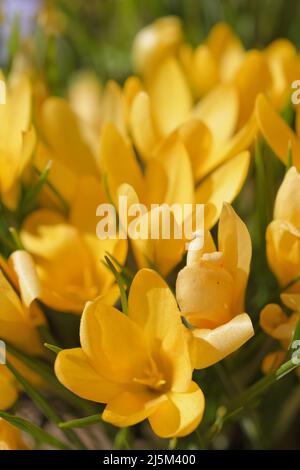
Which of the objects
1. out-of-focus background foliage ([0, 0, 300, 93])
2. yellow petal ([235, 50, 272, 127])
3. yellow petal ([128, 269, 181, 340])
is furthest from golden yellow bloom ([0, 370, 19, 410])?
out-of-focus background foliage ([0, 0, 300, 93])

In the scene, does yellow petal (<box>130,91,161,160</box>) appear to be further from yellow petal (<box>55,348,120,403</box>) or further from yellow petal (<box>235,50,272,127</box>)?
yellow petal (<box>55,348,120,403</box>)

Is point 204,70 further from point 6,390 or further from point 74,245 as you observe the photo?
point 6,390

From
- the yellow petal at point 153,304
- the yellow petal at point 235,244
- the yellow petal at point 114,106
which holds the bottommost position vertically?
the yellow petal at point 153,304

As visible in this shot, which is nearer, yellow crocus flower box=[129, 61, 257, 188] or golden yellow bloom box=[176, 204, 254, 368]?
golden yellow bloom box=[176, 204, 254, 368]

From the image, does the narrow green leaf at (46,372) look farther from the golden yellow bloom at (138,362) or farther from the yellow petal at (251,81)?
the yellow petal at (251,81)

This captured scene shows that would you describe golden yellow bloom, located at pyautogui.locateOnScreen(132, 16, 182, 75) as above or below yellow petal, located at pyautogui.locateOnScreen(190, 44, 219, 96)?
above

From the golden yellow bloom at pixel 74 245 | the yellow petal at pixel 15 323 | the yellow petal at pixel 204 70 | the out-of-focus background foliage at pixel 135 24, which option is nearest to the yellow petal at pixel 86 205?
the golden yellow bloom at pixel 74 245

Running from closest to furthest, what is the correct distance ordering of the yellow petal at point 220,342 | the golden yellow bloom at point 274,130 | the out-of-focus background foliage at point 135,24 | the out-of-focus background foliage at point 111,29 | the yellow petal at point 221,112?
1. the yellow petal at point 220,342
2. the golden yellow bloom at point 274,130
3. the yellow petal at point 221,112
4. the out-of-focus background foliage at point 111,29
5. the out-of-focus background foliage at point 135,24
